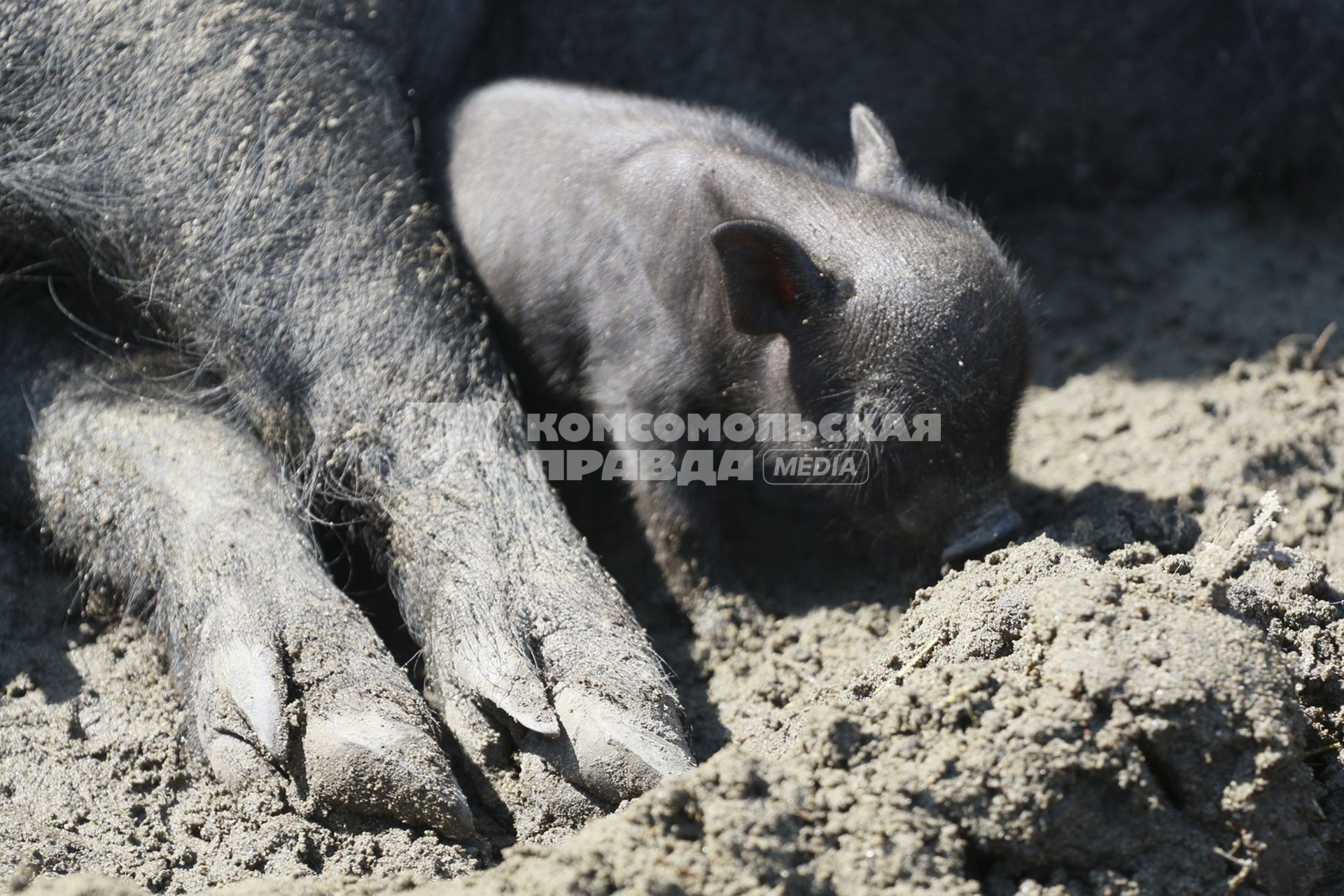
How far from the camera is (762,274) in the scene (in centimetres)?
275

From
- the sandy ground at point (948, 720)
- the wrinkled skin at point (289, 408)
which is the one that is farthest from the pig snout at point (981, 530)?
the wrinkled skin at point (289, 408)

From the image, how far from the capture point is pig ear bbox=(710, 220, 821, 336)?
8.81 ft

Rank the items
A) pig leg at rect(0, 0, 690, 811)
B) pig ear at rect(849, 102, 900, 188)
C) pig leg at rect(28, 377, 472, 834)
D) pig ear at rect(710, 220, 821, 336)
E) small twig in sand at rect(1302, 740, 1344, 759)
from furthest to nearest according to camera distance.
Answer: pig ear at rect(849, 102, 900, 188) → pig leg at rect(0, 0, 690, 811) → pig ear at rect(710, 220, 821, 336) → pig leg at rect(28, 377, 472, 834) → small twig in sand at rect(1302, 740, 1344, 759)

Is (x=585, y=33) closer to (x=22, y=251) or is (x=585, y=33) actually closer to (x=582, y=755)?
(x=22, y=251)

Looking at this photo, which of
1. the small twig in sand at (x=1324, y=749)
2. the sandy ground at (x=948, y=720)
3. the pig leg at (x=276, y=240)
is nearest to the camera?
the sandy ground at (x=948, y=720)

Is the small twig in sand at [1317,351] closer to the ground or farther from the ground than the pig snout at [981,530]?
farther from the ground

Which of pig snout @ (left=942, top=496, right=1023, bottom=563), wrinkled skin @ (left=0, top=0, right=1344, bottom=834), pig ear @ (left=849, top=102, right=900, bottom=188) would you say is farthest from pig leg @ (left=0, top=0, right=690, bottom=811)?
pig ear @ (left=849, top=102, right=900, bottom=188)

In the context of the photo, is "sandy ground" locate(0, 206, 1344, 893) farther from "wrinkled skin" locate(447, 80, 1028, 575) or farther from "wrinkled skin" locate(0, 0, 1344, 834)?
"wrinkled skin" locate(447, 80, 1028, 575)

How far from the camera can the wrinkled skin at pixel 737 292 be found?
2.73 m

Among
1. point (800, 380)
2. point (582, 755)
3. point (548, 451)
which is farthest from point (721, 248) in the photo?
point (582, 755)

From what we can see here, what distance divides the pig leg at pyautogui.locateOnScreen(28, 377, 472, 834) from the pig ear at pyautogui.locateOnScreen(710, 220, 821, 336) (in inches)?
39.8

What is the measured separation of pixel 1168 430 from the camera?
10.9ft

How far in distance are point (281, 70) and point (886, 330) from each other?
1.51 meters

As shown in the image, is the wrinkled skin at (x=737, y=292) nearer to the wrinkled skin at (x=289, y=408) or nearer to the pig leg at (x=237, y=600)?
the wrinkled skin at (x=289, y=408)
